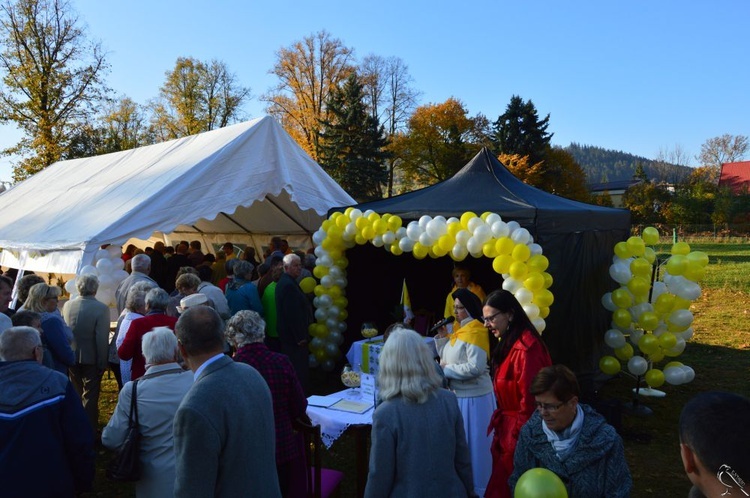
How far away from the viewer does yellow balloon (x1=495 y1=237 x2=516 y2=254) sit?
4.83m

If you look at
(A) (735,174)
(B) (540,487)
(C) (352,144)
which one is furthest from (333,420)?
(A) (735,174)

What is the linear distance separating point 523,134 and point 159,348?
A: 33.7 m

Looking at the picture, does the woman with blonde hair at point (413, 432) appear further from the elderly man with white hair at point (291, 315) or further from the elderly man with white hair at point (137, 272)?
the elderly man with white hair at point (137, 272)

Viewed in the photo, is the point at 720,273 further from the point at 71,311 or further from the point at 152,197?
the point at 71,311

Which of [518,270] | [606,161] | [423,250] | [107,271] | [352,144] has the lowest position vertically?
[107,271]

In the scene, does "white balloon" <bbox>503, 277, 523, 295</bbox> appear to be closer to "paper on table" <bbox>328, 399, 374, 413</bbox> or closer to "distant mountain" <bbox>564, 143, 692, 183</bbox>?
"paper on table" <bbox>328, 399, 374, 413</bbox>

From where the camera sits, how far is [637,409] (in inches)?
223

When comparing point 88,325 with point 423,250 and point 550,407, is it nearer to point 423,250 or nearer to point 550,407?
Result: point 423,250

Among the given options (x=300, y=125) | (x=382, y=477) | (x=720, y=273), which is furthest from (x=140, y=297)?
(x=300, y=125)

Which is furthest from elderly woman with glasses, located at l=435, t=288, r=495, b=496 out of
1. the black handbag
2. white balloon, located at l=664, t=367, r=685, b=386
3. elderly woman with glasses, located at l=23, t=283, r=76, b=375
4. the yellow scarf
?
white balloon, located at l=664, t=367, r=685, b=386

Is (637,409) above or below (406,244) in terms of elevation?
below

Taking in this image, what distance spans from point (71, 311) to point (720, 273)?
17.9m

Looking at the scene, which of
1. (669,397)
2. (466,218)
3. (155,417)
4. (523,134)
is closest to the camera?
(155,417)

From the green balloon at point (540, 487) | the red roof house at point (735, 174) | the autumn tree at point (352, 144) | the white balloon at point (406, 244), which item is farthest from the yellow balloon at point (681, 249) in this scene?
the red roof house at point (735, 174)
